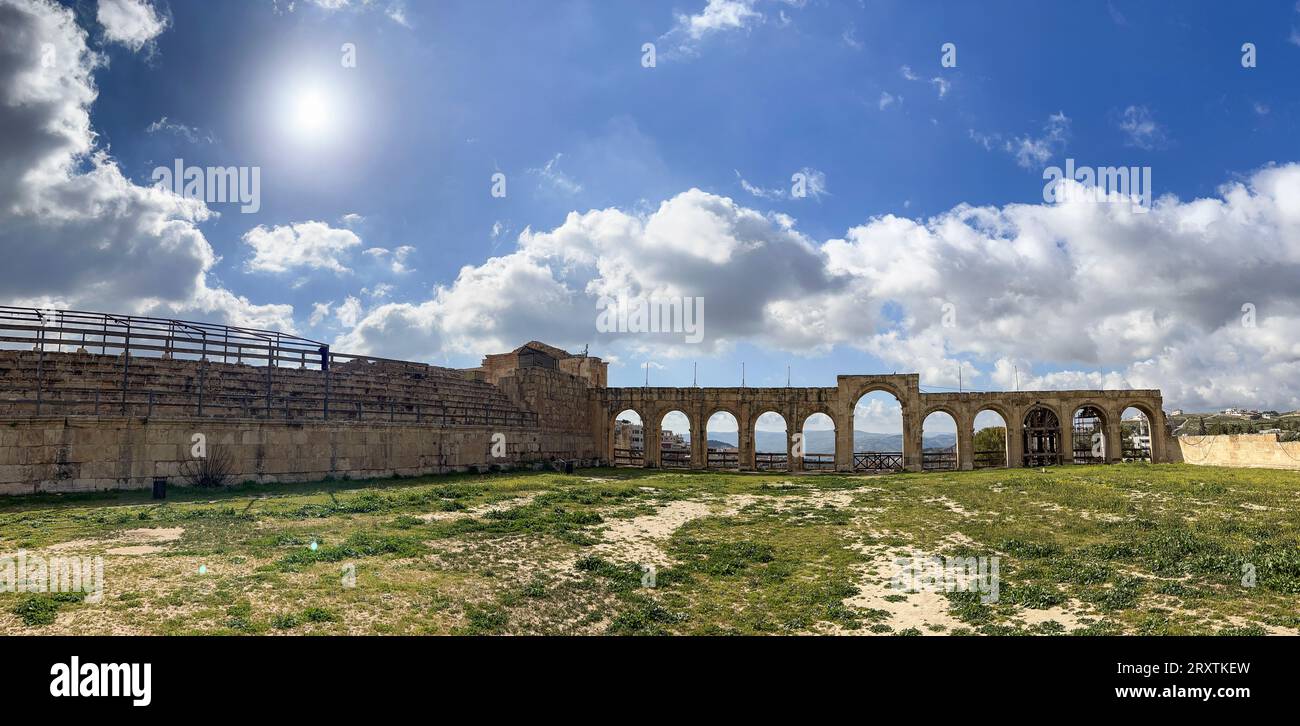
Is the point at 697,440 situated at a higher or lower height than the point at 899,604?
higher

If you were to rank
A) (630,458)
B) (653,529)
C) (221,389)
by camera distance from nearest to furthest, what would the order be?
(653,529) → (221,389) → (630,458)

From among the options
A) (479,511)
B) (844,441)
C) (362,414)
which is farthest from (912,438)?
(479,511)

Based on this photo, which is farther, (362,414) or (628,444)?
(628,444)

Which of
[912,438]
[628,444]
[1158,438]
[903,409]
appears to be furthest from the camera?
[628,444]

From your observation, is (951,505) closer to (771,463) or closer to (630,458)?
(771,463)

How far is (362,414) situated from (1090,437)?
49446mm

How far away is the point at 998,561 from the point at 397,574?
38.3 ft

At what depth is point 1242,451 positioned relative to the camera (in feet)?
114

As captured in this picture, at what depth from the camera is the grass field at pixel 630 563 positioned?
932 cm
